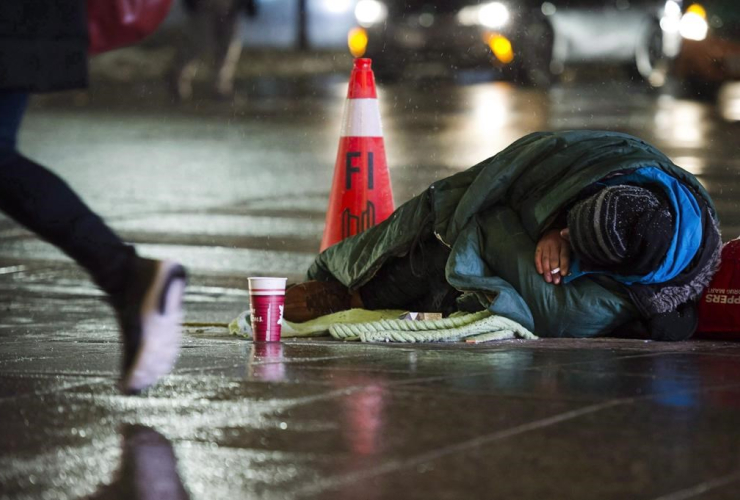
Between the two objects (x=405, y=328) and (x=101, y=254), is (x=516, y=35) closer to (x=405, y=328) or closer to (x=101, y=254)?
(x=405, y=328)

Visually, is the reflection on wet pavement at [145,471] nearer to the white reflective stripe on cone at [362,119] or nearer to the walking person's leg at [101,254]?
the walking person's leg at [101,254]

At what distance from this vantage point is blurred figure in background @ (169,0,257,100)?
16.8 metres

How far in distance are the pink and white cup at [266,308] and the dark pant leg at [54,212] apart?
1277 mm

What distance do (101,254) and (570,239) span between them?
61.7 inches

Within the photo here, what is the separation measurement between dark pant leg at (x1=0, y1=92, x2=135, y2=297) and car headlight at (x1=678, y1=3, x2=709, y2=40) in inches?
469

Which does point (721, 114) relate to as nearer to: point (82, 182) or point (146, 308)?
point (82, 182)

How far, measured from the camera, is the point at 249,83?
20.5 metres

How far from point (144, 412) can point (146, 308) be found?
0.74ft

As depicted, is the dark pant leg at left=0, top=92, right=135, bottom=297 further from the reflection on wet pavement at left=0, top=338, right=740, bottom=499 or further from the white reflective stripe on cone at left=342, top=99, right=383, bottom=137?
the white reflective stripe on cone at left=342, top=99, right=383, bottom=137

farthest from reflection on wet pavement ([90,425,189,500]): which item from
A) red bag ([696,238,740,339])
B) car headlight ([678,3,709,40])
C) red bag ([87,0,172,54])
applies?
car headlight ([678,3,709,40])

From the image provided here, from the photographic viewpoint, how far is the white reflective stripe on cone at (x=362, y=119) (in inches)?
214

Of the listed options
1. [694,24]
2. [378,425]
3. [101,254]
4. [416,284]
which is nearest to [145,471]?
[378,425]

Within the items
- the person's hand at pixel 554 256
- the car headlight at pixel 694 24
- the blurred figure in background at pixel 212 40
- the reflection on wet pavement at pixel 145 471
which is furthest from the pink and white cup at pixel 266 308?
the blurred figure in background at pixel 212 40

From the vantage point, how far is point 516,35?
55.5 ft
